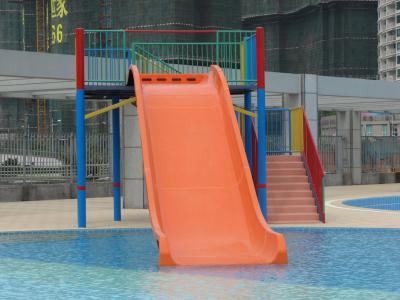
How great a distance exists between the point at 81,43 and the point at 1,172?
12.1m

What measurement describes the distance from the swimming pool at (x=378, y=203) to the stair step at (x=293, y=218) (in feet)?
23.8

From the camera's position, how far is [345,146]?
1528 inches

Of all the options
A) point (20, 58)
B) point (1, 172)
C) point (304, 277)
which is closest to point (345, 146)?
point (1, 172)

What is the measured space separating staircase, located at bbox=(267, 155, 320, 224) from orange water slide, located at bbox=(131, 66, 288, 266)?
3193 millimetres

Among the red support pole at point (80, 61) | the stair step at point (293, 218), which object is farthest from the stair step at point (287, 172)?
the red support pole at point (80, 61)

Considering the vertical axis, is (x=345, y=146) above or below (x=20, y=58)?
below

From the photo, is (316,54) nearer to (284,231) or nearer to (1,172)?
(1,172)

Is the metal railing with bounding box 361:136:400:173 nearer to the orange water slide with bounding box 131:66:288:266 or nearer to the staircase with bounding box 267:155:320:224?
the staircase with bounding box 267:155:320:224

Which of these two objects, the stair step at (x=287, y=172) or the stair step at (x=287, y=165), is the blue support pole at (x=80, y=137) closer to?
the stair step at (x=287, y=172)

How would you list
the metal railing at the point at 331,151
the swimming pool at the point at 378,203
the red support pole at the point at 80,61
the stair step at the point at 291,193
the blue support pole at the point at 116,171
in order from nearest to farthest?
the red support pole at the point at 80,61, the stair step at the point at 291,193, the blue support pole at the point at 116,171, the swimming pool at the point at 378,203, the metal railing at the point at 331,151

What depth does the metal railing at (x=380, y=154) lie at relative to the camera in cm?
4081

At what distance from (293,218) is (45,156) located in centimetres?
1285

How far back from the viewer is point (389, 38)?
444ft

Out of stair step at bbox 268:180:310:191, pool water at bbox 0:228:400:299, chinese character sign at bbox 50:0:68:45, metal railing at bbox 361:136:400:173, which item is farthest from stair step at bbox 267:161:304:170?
chinese character sign at bbox 50:0:68:45
